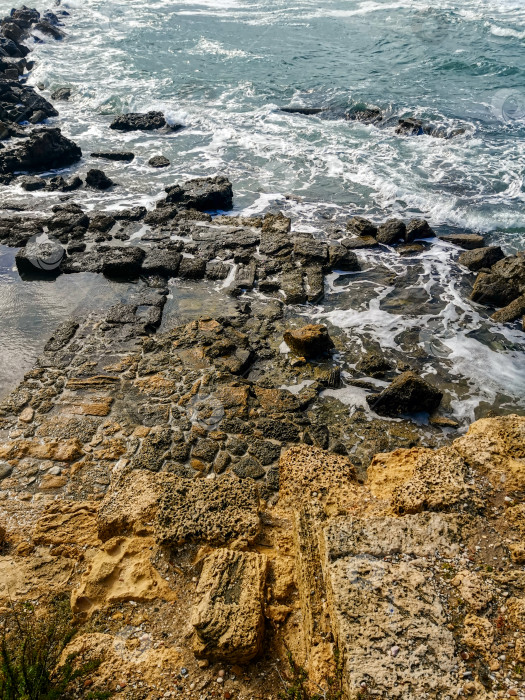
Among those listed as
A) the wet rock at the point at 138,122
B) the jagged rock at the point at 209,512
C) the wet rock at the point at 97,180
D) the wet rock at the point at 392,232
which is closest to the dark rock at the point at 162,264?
the wet rock at the point at 392,232

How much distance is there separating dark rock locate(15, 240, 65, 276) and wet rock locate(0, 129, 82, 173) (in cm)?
708

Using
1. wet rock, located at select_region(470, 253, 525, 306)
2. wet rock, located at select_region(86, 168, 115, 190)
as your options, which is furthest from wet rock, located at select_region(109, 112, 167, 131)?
wet rock, located at select_region(470, 253, 525, 306)

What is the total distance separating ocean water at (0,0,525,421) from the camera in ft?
31.4

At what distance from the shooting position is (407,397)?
721cm

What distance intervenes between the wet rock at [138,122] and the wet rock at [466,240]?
47.7 ft

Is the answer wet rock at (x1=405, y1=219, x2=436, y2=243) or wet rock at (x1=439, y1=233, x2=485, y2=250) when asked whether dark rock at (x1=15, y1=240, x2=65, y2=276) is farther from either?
wet rock at (x1=439, y1=233, x2=485, y2=250)

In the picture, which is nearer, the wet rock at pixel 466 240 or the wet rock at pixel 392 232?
the wet rock at pixel 466 240

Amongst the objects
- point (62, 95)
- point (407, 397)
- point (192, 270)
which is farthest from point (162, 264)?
point (62, 95)

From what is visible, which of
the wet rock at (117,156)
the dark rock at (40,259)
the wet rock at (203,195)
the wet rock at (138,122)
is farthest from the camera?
the wet rock at (138,122)

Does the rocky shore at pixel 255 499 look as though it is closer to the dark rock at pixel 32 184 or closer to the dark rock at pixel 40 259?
the dark rock at pixel 40 259

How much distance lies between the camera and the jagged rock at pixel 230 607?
3.43 meters

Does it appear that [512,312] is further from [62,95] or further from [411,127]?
[62,95]

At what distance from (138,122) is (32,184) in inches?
295

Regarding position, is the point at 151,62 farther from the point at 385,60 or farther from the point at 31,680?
the point at 31,680
